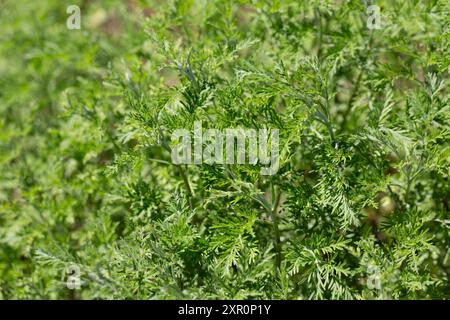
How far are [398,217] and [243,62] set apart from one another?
1.02 m

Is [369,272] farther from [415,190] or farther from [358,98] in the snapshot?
[358,98]

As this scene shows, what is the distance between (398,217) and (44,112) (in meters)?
3.12

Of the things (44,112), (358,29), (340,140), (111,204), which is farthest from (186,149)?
(44,112)

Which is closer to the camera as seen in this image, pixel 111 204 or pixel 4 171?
pixel 111 204

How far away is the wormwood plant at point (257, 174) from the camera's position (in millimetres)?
2420

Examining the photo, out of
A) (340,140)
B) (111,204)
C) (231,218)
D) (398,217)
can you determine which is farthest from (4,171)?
(398,217)

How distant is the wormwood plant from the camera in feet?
7.94

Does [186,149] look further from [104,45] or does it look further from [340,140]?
[104,45]

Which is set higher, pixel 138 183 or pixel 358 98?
pixel 358 98

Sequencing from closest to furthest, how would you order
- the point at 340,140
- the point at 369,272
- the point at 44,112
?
the point at 369,272 < the point at 340,140 < the point at 44,112

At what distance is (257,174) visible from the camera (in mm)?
2428

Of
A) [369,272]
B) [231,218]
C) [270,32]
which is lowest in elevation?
[369,272]

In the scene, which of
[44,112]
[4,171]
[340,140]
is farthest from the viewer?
[44,112]

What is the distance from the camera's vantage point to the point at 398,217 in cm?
254
